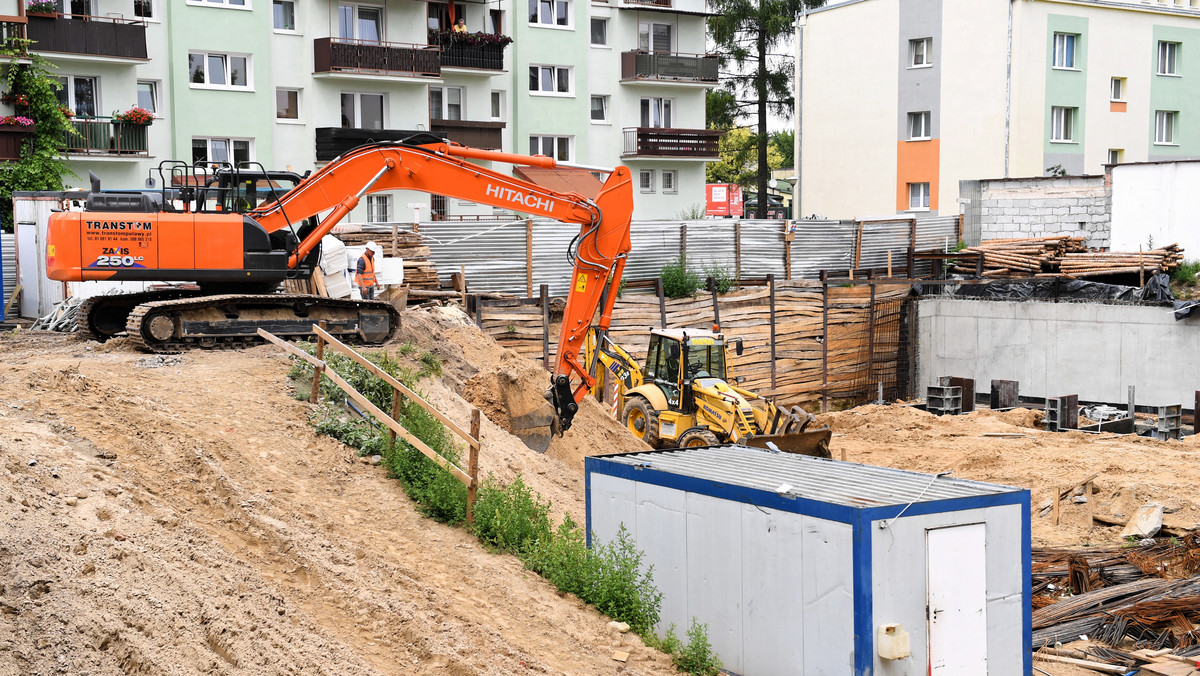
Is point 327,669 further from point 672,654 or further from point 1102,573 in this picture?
point 1102,573

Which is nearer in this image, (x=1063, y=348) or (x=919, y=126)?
(x=1063, y=348)

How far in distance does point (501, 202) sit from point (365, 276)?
4.70 meters

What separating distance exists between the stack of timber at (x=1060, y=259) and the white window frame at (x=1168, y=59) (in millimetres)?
13028

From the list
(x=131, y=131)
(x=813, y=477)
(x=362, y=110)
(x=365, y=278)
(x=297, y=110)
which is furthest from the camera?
(x=362, y=110)

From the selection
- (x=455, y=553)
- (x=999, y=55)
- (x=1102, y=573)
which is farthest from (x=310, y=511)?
(x=999, y=55)

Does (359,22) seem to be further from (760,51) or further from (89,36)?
(760,51)

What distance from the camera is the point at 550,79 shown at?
3678 cm

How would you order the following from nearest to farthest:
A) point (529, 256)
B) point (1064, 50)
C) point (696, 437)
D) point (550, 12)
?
1. point (696, 437)
2. point (529, 256)
3. point (550, 12)
4. point (1064, 50)

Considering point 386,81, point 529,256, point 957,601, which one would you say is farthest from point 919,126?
point 957,601

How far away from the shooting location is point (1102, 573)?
13102mm

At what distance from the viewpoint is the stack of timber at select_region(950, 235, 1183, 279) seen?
89.1 ft

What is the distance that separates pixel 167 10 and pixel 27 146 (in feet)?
16.6

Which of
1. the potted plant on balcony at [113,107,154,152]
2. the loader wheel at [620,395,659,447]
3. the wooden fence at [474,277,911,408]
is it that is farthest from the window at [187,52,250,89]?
the loader wheel at [620,395,659,447]

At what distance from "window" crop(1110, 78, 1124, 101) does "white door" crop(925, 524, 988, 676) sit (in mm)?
34647
